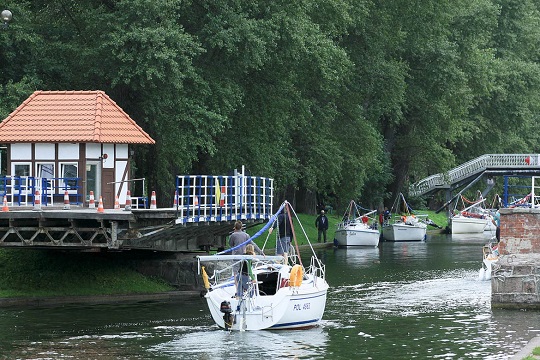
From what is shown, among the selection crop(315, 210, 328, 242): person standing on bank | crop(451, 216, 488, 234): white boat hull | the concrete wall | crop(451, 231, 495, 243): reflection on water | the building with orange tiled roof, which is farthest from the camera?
crop(451, 216, 488, 234): white boat hull

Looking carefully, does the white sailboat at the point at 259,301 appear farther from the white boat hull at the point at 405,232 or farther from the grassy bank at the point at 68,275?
the white boat hull at the point at 405,232

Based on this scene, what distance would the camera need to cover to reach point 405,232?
71312 mm

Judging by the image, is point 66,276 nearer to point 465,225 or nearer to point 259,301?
point 259,301

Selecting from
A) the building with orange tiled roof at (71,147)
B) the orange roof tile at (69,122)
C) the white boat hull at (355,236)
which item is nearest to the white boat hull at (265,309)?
the building with orange tiled roof at (71,147)

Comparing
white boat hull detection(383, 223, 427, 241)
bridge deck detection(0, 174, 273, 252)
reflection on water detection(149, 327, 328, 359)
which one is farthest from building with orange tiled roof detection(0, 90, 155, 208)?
white boat hull detection(383, 223, 427, 241)

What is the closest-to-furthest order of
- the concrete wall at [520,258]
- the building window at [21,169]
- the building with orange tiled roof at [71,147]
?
1. the concrete wall at [520,258]
2. the building with orange tiled roof at [71,147]
3. the building window at [21,169]

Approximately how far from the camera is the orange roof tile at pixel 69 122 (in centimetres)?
3709

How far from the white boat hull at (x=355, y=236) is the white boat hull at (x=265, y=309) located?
3540 cm

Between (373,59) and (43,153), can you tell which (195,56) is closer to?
(43,153)

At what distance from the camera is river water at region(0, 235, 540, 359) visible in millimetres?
25328

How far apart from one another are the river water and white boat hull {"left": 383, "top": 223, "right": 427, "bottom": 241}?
30.1m

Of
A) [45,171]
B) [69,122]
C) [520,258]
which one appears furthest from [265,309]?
[69,122]

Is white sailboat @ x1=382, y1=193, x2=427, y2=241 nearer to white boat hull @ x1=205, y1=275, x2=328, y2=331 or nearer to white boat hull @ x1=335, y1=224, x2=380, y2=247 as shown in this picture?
white boat hull @ x1=335, y1=224, x2=380, y2=247

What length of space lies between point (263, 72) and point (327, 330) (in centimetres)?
2244
